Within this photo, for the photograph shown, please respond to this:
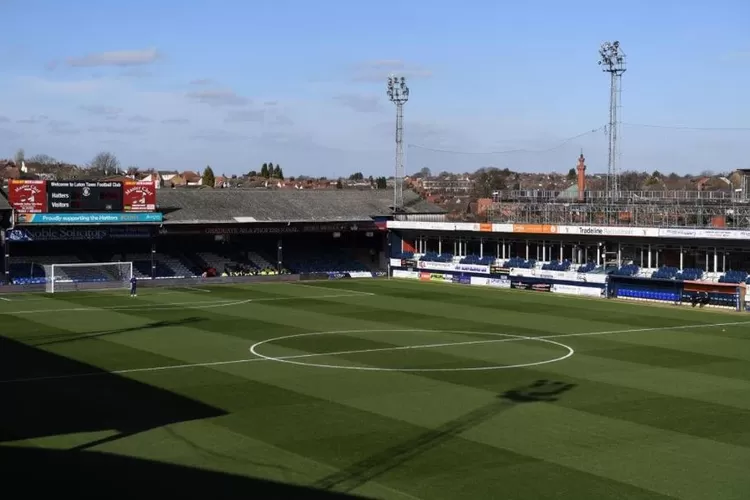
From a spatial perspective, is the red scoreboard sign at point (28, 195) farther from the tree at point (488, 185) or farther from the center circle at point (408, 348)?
the tree at point (488, 185)

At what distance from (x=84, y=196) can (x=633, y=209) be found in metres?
35.2

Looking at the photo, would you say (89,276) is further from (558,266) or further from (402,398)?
(402,398)

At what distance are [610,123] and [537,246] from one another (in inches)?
370

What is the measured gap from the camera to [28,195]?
190 feet

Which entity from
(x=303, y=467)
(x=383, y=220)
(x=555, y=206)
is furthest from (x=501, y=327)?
(x=383, y=220)

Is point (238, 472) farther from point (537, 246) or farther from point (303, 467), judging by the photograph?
point (537, 246)

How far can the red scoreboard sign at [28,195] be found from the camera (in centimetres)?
5716

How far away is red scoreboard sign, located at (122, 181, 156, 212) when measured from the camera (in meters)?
61.0

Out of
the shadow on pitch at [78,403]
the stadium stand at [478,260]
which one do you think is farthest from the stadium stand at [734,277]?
the shadow on pitch at [78,403]

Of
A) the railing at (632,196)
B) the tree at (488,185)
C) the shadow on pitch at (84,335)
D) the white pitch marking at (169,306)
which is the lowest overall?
the white pitch marking at (169,306)

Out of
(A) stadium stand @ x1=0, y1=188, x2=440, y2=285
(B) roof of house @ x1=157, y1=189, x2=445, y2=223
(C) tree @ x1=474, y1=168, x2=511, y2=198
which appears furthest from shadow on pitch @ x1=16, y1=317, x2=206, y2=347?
(C) tree @ x1=474, y1=168, x2=511, y2=198

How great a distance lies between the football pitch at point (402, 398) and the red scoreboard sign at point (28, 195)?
13.6m

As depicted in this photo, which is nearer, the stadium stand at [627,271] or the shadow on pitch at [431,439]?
the shadow on pitch at [431,439]

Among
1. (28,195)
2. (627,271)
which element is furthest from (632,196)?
(28,195)
